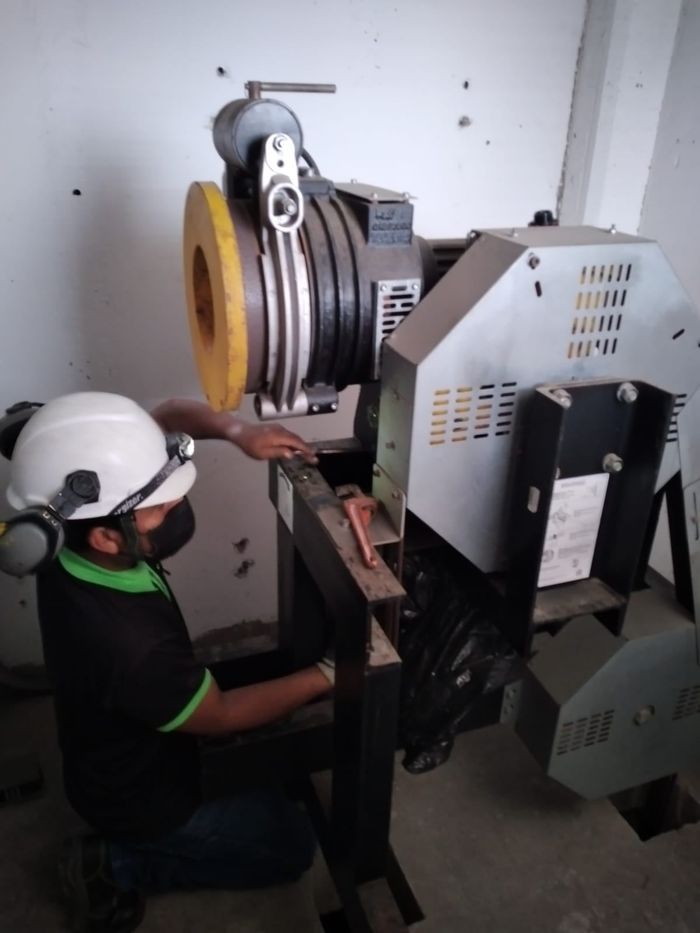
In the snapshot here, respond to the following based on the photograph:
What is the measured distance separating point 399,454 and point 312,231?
0.31 metres

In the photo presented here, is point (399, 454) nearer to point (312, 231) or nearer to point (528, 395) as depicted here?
point (528, 395)

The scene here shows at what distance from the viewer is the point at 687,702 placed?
1.24 metres

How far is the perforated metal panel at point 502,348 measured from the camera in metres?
0.84

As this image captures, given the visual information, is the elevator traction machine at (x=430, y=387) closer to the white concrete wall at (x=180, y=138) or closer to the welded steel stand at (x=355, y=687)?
the welded steel stand at (x=355, y=687)

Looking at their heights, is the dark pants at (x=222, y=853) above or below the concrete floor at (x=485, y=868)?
above

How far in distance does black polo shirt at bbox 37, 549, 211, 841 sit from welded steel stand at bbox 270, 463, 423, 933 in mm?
250

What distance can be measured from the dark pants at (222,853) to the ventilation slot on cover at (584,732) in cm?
56

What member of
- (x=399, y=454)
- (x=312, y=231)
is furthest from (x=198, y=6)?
(x=399, y=454)

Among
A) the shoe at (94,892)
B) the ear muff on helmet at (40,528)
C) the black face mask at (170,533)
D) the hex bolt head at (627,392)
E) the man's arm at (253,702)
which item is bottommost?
the shoe at (94,892)

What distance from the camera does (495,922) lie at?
1.30 m

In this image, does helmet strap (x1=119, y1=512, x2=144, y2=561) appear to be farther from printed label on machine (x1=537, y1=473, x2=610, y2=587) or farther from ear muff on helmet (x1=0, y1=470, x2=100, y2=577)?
printed label on machine (x1=537, y1=473, x2=610, y2=587)

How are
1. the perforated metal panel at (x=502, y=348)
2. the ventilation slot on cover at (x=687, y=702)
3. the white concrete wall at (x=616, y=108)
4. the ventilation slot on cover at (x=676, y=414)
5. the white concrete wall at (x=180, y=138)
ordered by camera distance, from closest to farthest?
the perforated metal panel at (x=502, y=348)
the ventilation slot on cover at (x=676, y=414)
the ventilation slot on cover at (x=687, y=702)
the white concrete wall at (x=180, y=138)
the white concrete wall at (x=616, y=108)

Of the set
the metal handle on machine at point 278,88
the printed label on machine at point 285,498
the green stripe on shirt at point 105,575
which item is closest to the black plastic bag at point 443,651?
the printed label on machine at point 285,498

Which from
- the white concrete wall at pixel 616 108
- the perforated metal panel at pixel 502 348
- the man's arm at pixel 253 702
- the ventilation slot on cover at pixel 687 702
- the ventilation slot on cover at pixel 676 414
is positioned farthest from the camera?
the white concrete wall at pixel 616 108
